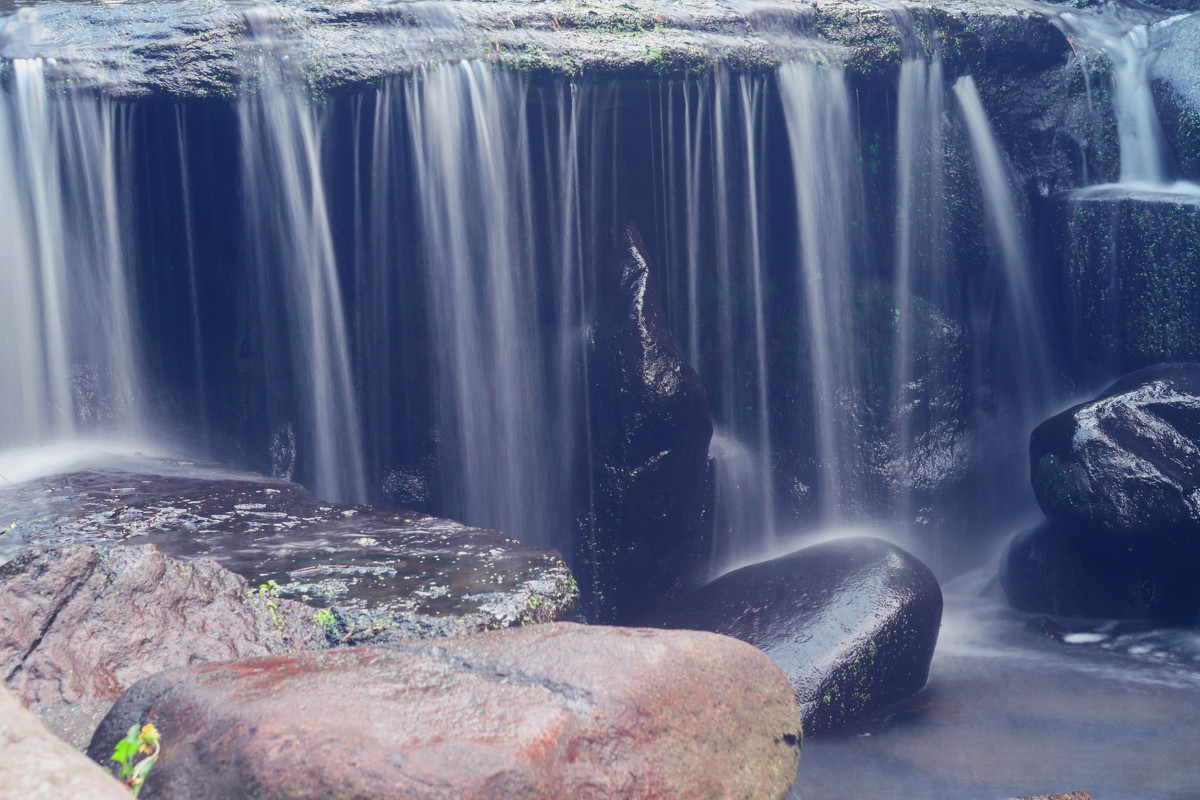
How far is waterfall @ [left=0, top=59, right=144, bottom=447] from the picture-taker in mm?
5941

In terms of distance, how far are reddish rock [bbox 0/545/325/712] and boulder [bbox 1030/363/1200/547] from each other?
5340 millimetres

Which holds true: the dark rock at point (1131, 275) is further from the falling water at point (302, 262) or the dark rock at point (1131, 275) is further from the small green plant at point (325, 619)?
the small green plant at point (325, 619)

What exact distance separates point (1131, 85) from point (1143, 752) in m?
6.50

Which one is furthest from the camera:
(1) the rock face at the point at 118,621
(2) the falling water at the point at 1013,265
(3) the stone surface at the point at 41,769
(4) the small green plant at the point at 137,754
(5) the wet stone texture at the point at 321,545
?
(2) the falling water at the point at 1013,265

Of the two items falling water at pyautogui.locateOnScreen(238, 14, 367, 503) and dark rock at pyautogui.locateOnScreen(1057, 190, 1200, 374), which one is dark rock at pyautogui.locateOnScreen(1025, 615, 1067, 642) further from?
falling water at pyautogui.locateOnScreen(238, 14, 367, 503)

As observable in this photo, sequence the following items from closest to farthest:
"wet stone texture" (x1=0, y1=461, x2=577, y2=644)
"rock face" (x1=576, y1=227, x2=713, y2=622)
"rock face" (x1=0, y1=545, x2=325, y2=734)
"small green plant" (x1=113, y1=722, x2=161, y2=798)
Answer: "small green plant" (x1=113, y1=722, x2=161, y2=798), "rock face" (x1=0, y1=545, x2=325, y2=734), "wet stone texture" (x1=0, y1=461, x2=577, y2=644), "rock face" (x1=576, y1=227, x2=713, y2=622)

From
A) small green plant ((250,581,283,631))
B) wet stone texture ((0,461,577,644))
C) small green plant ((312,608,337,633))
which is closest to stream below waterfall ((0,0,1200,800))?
wet stone texture ((0,461,577,644))

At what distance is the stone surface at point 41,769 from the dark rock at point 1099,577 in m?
6.49

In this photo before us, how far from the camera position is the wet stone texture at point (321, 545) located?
345cm

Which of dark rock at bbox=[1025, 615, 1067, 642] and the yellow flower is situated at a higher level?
the yellow flower

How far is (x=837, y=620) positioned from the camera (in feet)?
16.8

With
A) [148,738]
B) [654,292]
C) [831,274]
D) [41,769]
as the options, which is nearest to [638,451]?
[654,292]

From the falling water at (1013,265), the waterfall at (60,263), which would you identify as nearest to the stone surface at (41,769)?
the waterfall at (60,263)

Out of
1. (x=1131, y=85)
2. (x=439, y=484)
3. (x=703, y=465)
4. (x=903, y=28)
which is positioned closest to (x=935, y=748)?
(x=703, y=465)
